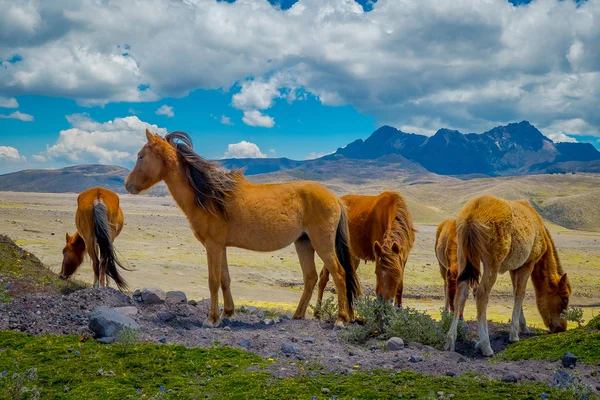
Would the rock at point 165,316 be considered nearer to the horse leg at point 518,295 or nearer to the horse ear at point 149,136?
the horse ear at point 149,136

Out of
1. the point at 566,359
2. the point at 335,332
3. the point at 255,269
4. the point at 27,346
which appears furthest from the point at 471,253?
the point at 255,269

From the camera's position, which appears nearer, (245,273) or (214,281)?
(214,281)

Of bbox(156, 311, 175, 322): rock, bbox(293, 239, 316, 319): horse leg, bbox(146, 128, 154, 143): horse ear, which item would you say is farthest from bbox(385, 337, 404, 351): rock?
bbox(146, 128, 154, 143): horse ear

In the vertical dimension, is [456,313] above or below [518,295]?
below

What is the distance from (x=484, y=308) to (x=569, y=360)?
1.59 m

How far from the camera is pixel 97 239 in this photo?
41.5 ft

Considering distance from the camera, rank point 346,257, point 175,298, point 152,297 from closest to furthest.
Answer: point 346,257 < point 152,297 < point 175,298

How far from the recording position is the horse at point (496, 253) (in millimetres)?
8172

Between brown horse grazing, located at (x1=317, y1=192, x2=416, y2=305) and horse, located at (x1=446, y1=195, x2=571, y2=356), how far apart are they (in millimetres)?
1205

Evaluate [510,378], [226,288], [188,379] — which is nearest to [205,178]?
[226,288]

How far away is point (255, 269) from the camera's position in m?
27.5

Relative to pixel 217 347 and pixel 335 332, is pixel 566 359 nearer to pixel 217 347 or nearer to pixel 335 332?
pixel 335 332

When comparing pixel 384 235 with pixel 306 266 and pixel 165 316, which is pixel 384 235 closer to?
pixel 306 266

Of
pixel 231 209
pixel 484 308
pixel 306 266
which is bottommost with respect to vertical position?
pixel 484 308
